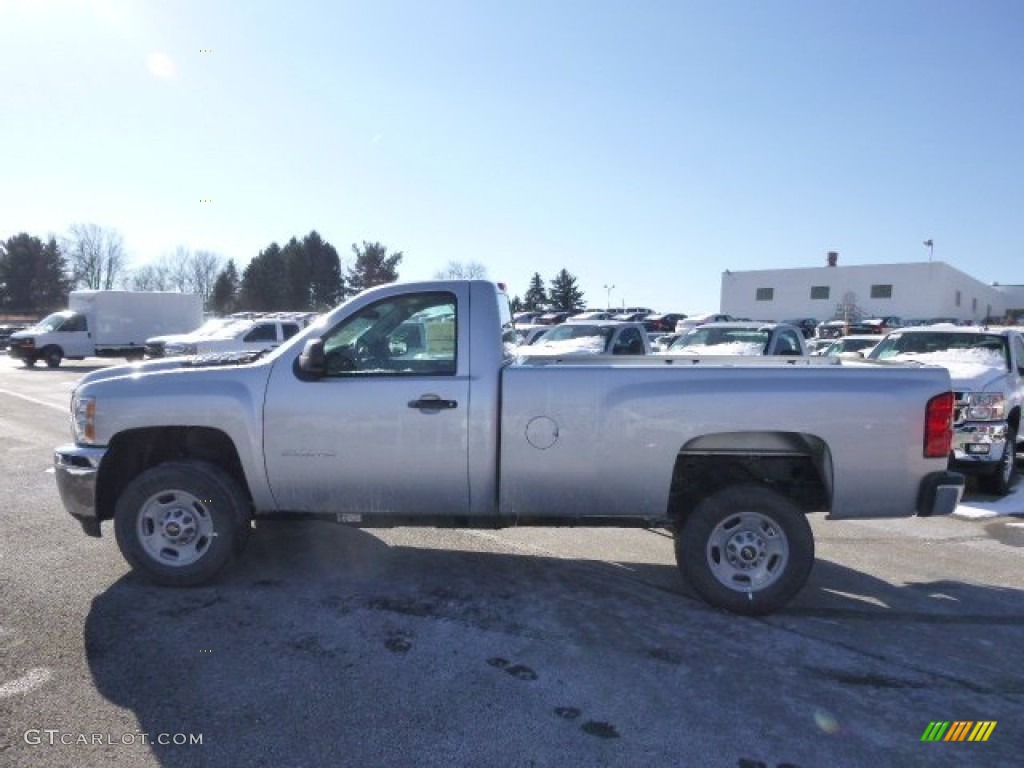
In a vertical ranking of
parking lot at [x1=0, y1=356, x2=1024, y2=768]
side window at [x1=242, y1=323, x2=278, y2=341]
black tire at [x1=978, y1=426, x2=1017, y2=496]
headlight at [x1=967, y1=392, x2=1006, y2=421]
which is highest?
side window at [x1=242, y1=323, x2=278, y2=341]

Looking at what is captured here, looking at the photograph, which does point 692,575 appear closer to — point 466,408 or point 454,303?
point 466,408

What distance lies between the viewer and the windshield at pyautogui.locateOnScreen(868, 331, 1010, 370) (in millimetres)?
9203

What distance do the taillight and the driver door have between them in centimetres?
277

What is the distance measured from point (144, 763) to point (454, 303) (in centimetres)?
300

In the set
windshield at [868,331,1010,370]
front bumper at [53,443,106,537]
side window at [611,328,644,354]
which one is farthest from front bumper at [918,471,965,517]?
side window at [611,328,644,354]

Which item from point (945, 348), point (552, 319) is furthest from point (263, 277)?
point (945, 348)

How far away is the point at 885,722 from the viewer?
11.2ft

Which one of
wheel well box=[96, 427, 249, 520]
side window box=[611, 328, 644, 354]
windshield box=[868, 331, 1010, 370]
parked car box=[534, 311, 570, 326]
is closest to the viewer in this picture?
wheel well box=[96, 427, 249, 520]

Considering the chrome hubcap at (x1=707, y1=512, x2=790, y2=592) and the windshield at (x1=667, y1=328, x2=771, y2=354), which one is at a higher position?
the windshield at (x1=667, y1=328, x2=771, y2=354)

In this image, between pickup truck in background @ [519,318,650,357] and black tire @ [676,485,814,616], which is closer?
black tire @ [676,485,814,616]

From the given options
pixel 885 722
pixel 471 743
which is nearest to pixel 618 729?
pixel 471 743

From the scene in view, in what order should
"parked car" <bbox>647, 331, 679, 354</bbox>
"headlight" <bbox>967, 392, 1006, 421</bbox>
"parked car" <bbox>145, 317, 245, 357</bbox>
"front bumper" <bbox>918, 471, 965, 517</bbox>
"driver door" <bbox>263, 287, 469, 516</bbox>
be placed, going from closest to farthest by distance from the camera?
"front bumper" <bbox>918, 471, 965, 517</bbox> < "driver door" <bbox>263, 287, 469, 516</bbox> < "headlight" <bbox>967, 392, 1006, 421</bbox> < "parked car" <bbox>647, 331, 679, 354</bbox> < "parked car" <bbox>145, 317, 245, 357</bbox>

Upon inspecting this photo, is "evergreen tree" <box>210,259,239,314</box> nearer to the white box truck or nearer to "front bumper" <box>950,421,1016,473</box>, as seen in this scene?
the white box truck

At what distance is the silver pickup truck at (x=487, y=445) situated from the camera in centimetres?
448
